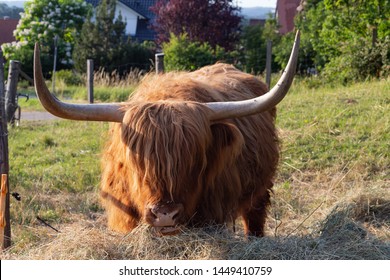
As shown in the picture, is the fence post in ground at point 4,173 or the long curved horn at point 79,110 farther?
the fence post in ground at point 4,173

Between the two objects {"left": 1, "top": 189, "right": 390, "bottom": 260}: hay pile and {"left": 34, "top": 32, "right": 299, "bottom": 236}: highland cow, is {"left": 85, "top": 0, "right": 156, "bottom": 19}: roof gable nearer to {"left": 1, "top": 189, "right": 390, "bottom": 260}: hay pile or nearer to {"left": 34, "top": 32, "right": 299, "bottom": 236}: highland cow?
{"left": 34, "top": 32, "right": 299, "bottom": 236}: highland cow

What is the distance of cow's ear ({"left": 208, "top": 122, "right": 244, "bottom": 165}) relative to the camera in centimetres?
442

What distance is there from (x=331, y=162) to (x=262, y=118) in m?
2.50

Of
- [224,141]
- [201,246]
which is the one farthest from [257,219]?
[201,246]

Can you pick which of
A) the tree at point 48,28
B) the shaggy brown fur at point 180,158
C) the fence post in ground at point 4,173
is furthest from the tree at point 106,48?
the shaggy brown fur at point 180,158

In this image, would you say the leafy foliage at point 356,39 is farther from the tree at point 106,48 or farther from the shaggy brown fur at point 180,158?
the shaggy brown fur at point 180,158

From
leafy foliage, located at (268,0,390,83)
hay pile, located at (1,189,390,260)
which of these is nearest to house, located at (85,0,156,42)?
leafy foliage, located at (268,0,390,83)

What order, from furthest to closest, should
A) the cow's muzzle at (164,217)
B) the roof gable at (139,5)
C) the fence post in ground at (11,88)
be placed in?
the roof gable at (139,5)
the fence post in ground at (11,88)
the cow's muzzle at (164,217)

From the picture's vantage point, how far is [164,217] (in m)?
3.87

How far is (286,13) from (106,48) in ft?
36.5

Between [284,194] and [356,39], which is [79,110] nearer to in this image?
[284,194]

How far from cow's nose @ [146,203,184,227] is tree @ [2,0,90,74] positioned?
20645 mm

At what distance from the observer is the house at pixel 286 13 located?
1241 inches
